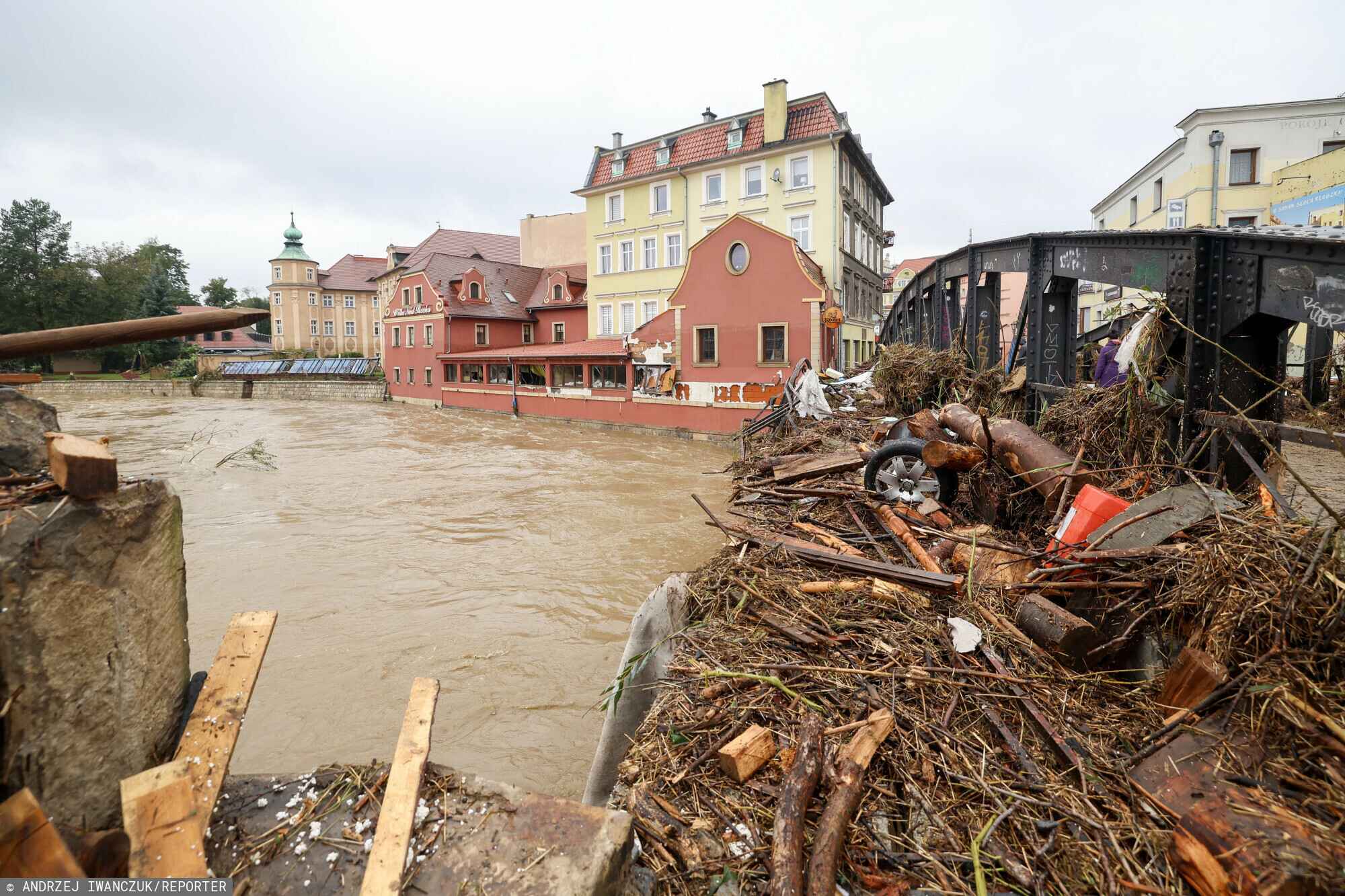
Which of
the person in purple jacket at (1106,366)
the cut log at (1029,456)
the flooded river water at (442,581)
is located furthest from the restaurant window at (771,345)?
the cut log at (1029,456)

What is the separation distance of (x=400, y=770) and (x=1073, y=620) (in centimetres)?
320

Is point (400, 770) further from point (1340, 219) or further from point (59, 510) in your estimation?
point (1340, 219)

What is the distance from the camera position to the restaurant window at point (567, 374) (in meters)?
36.1

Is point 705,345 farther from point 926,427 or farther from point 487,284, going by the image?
point 487,284

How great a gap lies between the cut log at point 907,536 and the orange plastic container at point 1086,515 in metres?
0.75

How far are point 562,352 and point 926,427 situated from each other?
31650 mm

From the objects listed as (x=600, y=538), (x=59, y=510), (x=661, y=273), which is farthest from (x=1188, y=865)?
(x=661, y=273)

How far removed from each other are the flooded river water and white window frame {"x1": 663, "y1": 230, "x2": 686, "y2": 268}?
1616 cm

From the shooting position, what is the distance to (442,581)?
11000 millimetres

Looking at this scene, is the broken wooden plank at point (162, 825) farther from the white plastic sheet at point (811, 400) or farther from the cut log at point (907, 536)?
the white plastic sheet at point (811, 400)

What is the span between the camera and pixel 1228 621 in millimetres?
2939

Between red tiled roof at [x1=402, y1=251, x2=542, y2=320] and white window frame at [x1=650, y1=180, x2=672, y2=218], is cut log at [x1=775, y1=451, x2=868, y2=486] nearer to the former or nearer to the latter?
white window frame at [x1=650, y1=180, x2=672, y2=218]

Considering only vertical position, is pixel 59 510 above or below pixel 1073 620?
above

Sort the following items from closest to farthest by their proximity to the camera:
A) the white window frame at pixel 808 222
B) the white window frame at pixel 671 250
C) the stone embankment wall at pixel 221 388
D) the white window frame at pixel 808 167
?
the white window frame at pixel 808 167
the white window frame at pixel 808 222
the white window frame at pixel 671 250
the stone embankment wall at pixel 221 388
